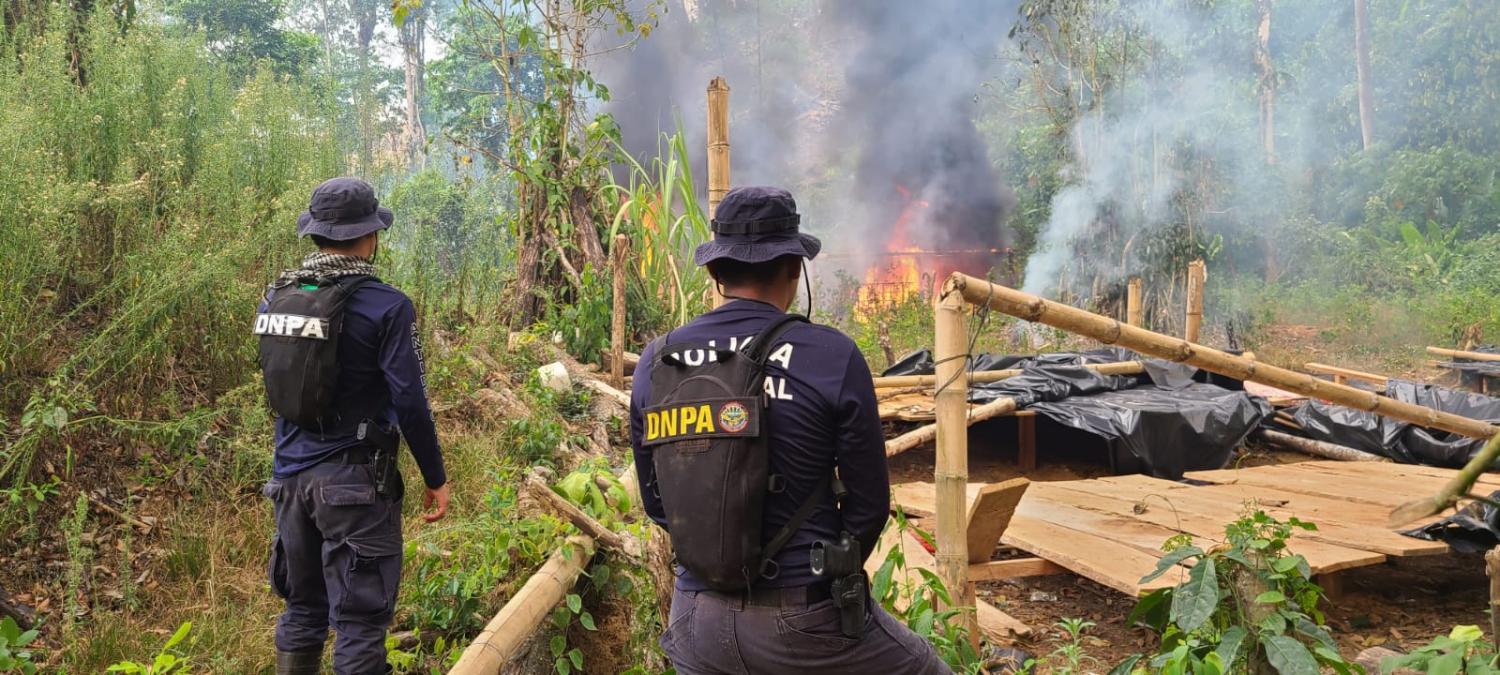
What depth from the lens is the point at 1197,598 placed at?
2.59 metres

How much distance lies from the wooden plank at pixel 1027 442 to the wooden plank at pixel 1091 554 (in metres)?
2.83

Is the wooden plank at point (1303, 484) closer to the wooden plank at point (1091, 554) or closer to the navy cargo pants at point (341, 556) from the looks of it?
the wooden plank at point (1091, 554)

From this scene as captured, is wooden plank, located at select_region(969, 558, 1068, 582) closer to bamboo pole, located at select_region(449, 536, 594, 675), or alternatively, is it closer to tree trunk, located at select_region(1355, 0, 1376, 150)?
bamboo pole, located at select_region(449, 536, 594, 675)

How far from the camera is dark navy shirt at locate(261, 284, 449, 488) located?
2820 millimetres

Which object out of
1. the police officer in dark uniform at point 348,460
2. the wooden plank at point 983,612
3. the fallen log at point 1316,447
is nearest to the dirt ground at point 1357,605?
the wooden plank at point 983,612

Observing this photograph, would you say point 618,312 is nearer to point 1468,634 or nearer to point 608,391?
point 608,391

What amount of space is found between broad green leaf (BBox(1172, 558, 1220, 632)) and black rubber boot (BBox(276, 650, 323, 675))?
8.04 ft

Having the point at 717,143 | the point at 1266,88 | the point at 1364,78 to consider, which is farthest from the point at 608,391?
the point at 1364,78

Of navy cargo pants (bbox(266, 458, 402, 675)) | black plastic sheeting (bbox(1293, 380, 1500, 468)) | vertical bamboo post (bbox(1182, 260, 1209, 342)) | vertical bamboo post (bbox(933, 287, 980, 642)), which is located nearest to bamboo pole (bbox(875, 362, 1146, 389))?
vertical bamboo post (bbox(1182, 260, 1209, 342))

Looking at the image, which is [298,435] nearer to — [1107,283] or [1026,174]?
[1107,283]

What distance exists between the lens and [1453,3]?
59.5ft

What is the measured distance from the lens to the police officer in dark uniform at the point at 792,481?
1.89 m

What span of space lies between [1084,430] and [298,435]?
579cm

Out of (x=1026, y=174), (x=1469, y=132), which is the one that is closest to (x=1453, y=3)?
(x=1469, y=132)
